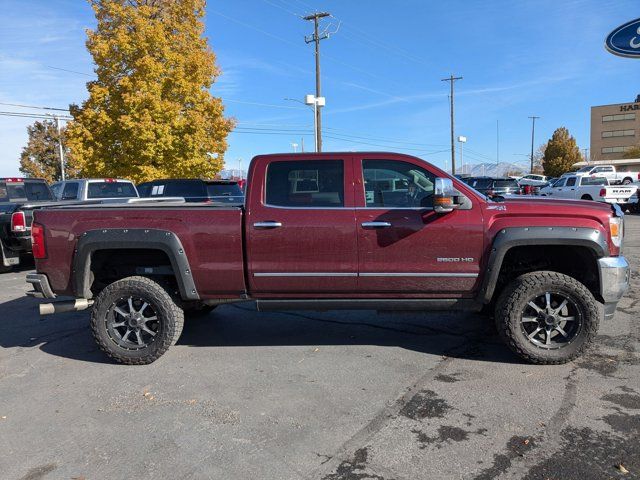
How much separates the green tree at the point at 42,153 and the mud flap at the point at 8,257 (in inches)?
1767

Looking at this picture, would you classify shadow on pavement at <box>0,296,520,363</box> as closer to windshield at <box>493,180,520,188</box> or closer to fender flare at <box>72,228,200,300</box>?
fender flare at <box>72,228,200,300</box>

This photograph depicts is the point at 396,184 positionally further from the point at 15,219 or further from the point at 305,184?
the point at 15,219

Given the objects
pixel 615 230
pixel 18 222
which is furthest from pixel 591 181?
pixel 18 222

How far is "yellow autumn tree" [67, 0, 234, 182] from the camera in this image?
17.8 meters

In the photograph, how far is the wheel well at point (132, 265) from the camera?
498 cm

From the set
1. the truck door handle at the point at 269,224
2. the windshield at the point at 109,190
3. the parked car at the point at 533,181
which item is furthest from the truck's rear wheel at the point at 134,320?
the parked car at the point at 533,181

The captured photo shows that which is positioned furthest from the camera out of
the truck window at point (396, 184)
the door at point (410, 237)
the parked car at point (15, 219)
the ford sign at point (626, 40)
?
the ford sign at point (626, 40)

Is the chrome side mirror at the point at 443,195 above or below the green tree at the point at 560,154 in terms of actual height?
below

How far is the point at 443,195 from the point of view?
4281 millimetres

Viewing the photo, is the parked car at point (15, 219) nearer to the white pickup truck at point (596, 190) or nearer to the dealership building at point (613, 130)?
the white pickup truck at point (596, 190)

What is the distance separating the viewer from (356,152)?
15.6 feet

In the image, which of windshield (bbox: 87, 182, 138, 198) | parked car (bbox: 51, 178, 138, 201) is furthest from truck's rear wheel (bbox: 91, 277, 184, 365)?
windshield (bbox: 87, 182, 138, 198)

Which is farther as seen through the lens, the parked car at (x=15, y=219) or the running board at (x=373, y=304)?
the parked car at (x=15, y=219)

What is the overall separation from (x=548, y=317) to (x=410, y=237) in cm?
143
